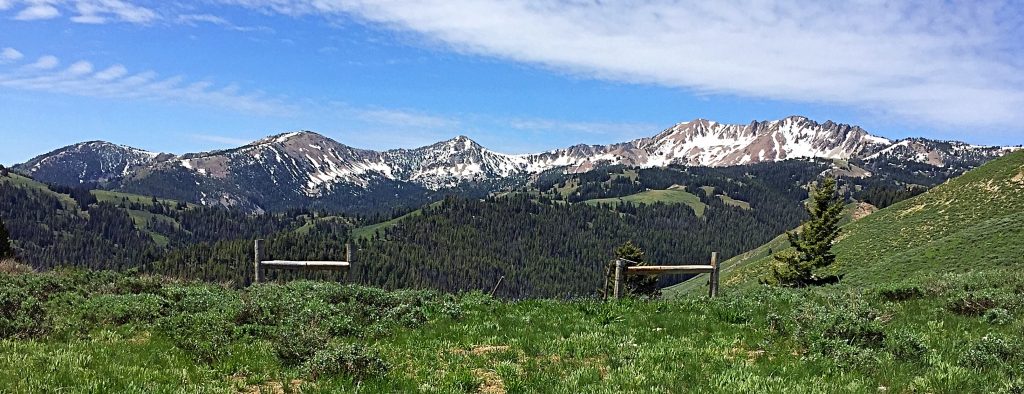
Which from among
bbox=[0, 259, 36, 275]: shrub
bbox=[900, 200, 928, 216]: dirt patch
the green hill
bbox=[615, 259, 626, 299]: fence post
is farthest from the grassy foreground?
bbox=[900, 200, 928, 216]: dirt patch

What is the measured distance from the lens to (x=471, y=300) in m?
21.5

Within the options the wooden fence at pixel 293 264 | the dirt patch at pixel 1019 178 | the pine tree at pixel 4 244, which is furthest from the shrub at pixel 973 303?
the pine tree at pixel 4 244

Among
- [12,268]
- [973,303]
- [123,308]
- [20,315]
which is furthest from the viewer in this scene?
[12,268]

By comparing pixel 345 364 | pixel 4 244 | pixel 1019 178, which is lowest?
pixel 4 244

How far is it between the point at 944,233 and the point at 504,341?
6314 centimetres

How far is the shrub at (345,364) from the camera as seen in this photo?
11648 mm

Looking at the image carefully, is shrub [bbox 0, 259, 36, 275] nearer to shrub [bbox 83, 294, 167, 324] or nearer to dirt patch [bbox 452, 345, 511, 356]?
shrub [bbox 83, 294, 167, 324]

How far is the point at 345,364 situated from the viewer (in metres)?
11.8

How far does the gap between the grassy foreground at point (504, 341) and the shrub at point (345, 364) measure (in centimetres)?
3

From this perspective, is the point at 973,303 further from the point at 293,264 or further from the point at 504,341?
the point at 293,264

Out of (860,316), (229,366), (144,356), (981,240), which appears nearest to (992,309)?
(860,316)

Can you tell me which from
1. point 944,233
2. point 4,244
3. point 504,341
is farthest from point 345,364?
point 944,233

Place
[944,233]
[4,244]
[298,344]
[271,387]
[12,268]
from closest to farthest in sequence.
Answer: [271,387]
[298,344]
[12,268]
[4,244]
[944,233]

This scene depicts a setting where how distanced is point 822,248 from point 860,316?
54273mm
